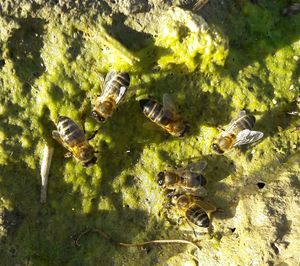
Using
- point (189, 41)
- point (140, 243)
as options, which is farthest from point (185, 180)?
point (189, 41)

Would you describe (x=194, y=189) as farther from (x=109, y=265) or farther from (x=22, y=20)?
(x=22, y=20)

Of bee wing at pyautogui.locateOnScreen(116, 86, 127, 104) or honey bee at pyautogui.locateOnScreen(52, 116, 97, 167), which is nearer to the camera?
honey bee at pyautogui.locateOnScreen(52, 116, 97, 167)

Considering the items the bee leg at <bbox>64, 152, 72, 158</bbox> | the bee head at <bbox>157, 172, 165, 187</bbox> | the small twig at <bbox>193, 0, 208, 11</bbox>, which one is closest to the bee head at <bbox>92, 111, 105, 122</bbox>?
the bee leg at <bbox>64, 152, 72, 158</bbox>

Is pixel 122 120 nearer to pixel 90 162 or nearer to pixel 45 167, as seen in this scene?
pixel 90 162

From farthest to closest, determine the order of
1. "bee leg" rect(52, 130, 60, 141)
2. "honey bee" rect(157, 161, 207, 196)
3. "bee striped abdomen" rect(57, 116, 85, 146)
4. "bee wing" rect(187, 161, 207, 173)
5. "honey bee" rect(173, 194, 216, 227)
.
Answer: "bee wing" rect(187, 161, 207, 173) → "honey bee" rect(157, 161, 207, 196) → "honey bee" rect(173, 194, 216, 227) → "bee leg" rect(52, 130, 60, 141) → "bee striped abdomen" rect(57, 116, 85, 146)

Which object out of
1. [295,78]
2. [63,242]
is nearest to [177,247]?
[63,242]

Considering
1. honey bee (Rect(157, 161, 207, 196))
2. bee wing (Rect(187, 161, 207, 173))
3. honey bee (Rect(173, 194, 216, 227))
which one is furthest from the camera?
bee wing (Rect(187, 161, 207, 173))

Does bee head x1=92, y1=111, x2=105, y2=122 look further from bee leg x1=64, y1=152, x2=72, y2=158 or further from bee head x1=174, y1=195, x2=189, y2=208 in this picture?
bee head x1=174, y1=195, x2=189, y2=208
